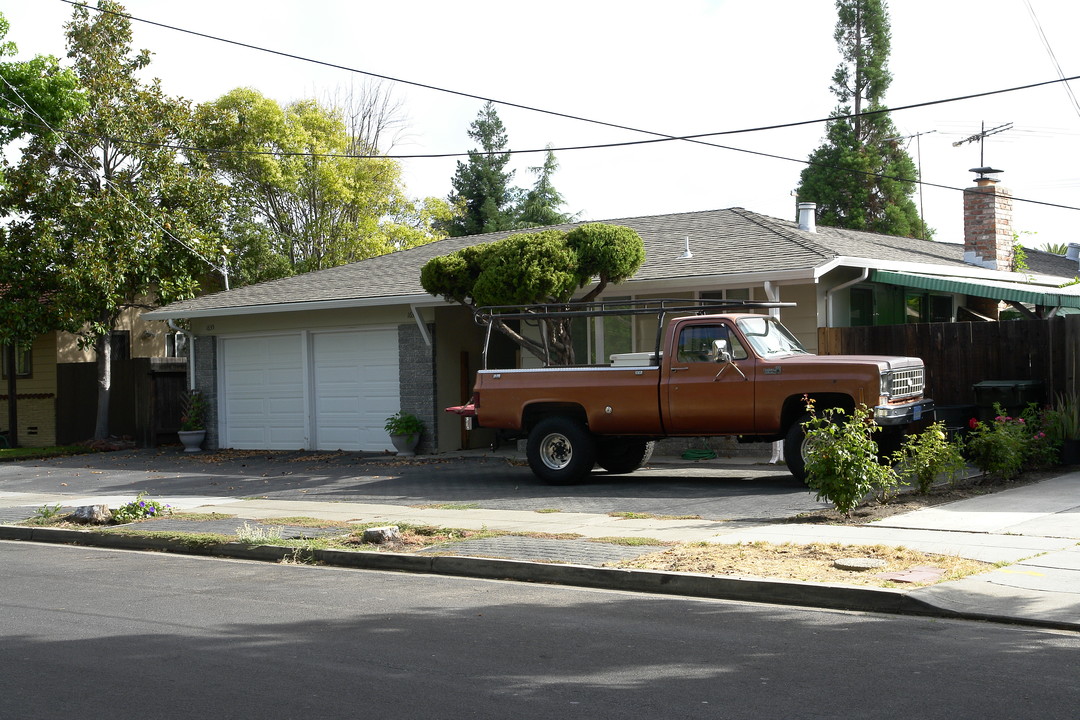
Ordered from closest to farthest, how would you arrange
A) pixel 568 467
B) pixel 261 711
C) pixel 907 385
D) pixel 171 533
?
pixel 261 711 < pixel 171 533 < pixel 907 385 < pixel 568 467

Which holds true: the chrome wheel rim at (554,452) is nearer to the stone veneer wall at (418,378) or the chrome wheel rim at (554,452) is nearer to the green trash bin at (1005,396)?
the stone veneer wall at (418,378)

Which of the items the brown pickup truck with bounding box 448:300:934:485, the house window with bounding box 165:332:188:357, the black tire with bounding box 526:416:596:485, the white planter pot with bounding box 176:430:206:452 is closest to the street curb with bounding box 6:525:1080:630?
the brown pickup truck with bounding box 448:300:934:485

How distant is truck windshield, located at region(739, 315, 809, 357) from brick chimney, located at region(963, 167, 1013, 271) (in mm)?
10644

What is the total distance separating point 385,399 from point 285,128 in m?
15.5

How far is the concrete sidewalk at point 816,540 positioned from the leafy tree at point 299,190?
64.1 ft

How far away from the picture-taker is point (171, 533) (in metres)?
11.3

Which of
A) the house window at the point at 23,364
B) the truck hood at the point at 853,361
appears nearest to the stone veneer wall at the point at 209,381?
the house window at the point at 23,364

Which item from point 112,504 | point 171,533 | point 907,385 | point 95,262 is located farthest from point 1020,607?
point 95,262

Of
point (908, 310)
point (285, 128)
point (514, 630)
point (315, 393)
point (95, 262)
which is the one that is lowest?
point (514, 630)

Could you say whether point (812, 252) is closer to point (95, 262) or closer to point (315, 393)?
point (315, 393)

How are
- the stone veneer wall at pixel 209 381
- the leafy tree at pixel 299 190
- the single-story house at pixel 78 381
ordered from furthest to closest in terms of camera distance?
1. the leafy tree at pixel 299 190
2. the single-story house at pixel 78 381
3. the stone veneer wall at pixel 209 381

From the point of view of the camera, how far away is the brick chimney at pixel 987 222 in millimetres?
23031

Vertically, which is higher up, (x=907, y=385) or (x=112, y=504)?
(x=907, y=385)

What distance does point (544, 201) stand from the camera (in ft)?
176
